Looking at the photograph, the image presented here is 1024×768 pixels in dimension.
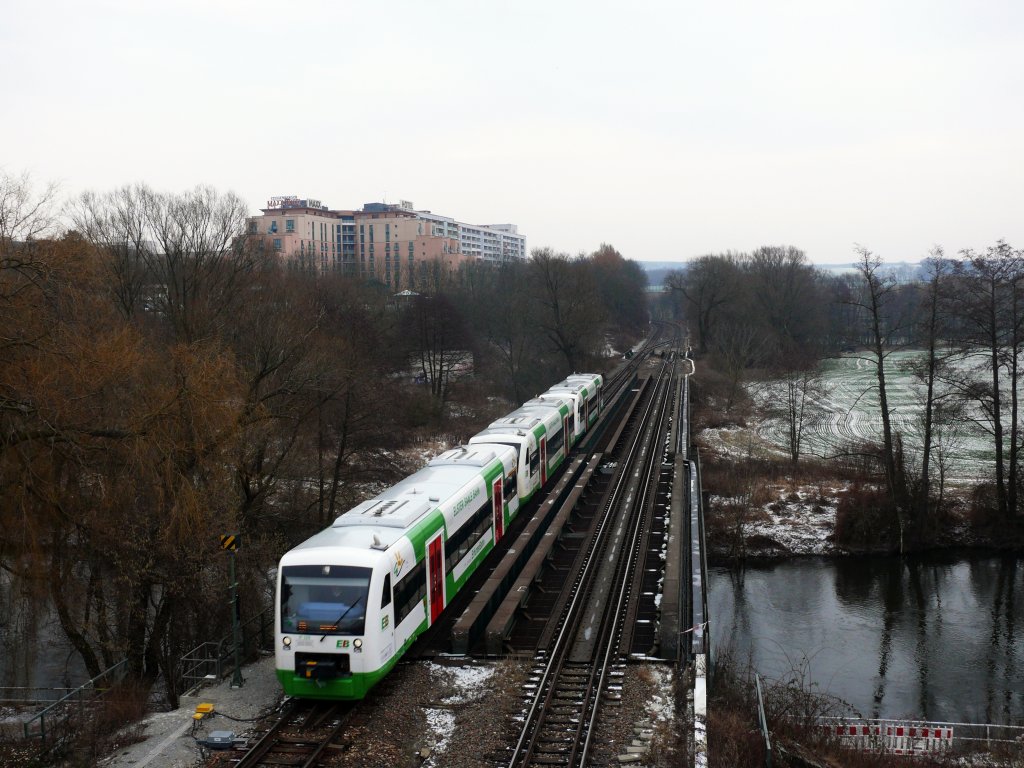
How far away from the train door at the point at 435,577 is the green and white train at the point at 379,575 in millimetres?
20

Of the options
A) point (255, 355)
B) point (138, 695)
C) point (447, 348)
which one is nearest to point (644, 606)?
point (138, 695)

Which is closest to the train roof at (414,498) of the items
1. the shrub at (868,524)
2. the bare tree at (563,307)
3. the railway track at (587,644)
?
the railway track at (587,644)

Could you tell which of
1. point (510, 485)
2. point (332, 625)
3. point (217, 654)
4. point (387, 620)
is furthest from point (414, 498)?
point (510, 485)

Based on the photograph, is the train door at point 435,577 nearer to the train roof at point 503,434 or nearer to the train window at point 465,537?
the train window at point 465,537

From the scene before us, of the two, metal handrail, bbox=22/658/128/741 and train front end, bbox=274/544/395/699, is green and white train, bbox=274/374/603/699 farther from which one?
metal handrail, bbox=22/658/128/741

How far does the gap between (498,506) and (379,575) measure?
9.19 m

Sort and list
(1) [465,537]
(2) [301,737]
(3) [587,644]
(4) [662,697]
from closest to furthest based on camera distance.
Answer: (2) [301,737]
(4) [662,697]
(3) [587,644]
(1) [465,537]

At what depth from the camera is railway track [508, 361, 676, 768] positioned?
12477mm

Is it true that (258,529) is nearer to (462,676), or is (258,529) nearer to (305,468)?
(305,468)

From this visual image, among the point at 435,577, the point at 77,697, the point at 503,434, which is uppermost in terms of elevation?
the point at 503,434

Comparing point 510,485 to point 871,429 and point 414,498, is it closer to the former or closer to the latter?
point 414,498

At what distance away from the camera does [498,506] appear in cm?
2261

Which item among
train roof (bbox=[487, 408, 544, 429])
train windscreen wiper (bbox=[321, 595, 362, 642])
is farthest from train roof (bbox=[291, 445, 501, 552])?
train roof (bbox=[487, 408, 544, 429])

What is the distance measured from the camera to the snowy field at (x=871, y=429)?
40956mm
